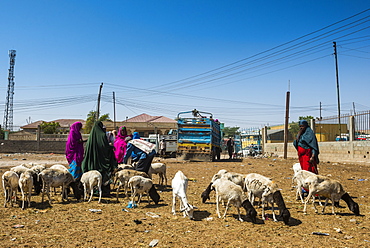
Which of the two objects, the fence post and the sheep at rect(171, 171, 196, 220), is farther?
the fence post

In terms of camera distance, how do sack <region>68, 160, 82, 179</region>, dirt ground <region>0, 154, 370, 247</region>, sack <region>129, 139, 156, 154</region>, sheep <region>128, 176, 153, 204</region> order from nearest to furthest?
dirt ground <region>0, 154, 370, 247</region>
sheep <region>128, 176, 153, 204</region>
sack <region>68, 160, 82, 179</region>
sack <region>129, 139, 156, 154</region>

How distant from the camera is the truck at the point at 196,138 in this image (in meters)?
20.2

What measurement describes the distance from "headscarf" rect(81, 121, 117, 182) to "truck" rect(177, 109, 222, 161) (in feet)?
39.5

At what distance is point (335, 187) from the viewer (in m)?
6.32

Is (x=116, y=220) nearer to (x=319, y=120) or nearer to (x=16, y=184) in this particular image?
(x=16, y=184)

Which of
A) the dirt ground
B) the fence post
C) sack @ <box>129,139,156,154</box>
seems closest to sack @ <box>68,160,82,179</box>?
the dirt ground

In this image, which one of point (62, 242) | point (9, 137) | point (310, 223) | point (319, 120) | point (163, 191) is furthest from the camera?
point (9, 137)

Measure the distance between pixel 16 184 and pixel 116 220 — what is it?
2.71m

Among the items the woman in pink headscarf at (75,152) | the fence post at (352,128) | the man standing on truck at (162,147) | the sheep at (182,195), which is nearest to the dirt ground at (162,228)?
the sheep at (182,195)

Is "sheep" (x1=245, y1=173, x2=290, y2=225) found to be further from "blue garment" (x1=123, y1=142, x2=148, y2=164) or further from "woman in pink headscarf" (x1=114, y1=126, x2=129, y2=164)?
"woman in pink headscarf" (x1=114, y1=126, x2=129, y2=164)

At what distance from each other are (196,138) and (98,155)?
41.0 feet

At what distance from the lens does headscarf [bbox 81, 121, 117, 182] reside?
8188mm

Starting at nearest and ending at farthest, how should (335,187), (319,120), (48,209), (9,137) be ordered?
(335,187)
(48,209)
(319,120)
(9,137)

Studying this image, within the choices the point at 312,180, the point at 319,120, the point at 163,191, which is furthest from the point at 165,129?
the point at 312,180
